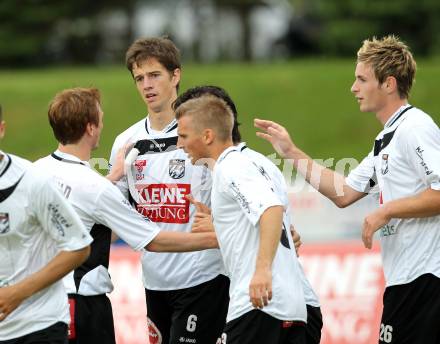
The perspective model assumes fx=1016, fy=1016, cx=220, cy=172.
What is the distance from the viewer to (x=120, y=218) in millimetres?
6188

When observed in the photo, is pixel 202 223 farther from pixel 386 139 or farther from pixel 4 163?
pixel 4 163

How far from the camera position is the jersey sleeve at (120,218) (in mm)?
6164

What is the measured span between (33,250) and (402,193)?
2414 millimetres

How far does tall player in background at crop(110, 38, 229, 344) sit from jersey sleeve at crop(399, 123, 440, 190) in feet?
4.80

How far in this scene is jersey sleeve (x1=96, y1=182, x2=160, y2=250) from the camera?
20.2ft

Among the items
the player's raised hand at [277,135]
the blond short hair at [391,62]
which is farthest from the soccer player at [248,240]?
the blond short hair at [391,62]

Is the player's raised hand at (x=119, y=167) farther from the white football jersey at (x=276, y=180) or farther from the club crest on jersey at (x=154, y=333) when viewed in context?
the white football jersey at (x=276, y=180)

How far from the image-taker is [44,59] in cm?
3647

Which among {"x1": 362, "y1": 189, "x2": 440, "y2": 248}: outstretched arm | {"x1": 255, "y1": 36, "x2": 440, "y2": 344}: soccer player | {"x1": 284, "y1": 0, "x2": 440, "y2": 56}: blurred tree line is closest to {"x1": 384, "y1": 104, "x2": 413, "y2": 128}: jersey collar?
{"x1": 255, "y1": 36, "x2": 440, "y2": 344}: soccer player

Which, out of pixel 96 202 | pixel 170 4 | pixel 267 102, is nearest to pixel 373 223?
pixel 96 202

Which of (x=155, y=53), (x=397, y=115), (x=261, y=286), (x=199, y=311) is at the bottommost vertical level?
(x=199, y=311)

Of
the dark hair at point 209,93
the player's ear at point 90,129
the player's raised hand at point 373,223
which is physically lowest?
the player's raised hand at point 373,223

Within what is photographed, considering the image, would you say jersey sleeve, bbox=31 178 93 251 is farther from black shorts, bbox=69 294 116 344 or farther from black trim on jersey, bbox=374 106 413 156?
black trim on jersey, bbox=374 106 413 156

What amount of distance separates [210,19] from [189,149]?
32.7 meters
